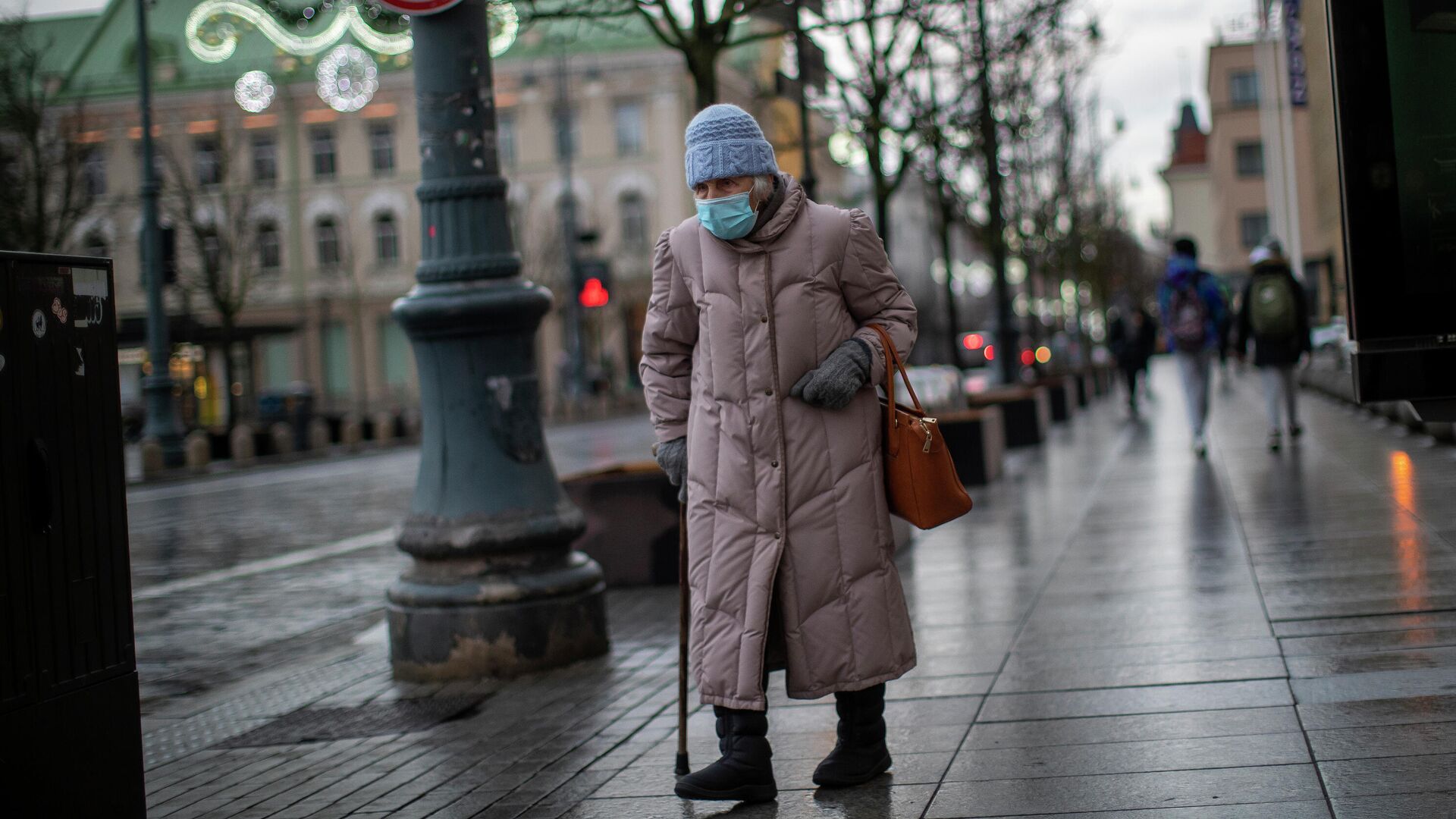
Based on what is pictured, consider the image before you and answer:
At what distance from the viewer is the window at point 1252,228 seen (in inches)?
Answer: 3110

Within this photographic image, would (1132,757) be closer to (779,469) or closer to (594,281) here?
(779,469)

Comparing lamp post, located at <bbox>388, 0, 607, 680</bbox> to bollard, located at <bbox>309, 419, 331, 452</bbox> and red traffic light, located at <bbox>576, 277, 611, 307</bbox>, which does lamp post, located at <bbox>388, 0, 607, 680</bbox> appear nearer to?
bollard, located at <bbox>309, 419, 331, 452</bbox>

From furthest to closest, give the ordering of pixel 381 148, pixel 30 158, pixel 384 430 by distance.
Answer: pixel 381 148, pixel 384 430, pixel 30 158

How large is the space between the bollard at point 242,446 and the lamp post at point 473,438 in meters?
24.9

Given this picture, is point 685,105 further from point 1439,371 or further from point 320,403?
point 1439,371

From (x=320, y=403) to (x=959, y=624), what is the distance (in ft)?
171

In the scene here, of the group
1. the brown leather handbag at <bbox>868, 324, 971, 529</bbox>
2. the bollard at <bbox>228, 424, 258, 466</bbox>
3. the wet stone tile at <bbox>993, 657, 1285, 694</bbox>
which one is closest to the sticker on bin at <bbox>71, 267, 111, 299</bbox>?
the brown leather handbag at <bbox>868, 324, 971, 529</bbox>

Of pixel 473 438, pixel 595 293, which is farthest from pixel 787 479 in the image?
pixel 595 293

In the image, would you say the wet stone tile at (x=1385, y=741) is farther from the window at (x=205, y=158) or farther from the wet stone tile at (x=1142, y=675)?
the window at (x=205, y=158)

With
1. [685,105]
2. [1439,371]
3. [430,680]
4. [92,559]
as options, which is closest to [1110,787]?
[1439,371]

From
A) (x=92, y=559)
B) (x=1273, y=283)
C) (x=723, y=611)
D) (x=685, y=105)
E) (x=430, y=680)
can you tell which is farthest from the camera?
(x=685, y=105)

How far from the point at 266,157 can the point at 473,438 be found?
58850mm

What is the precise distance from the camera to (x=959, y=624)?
701 cm

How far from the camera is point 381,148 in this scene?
62.4 meters
